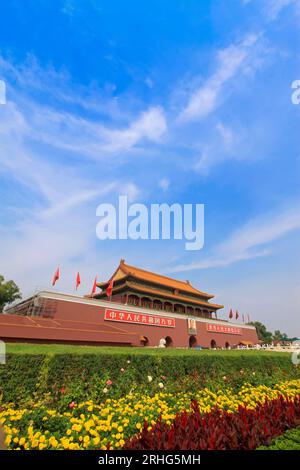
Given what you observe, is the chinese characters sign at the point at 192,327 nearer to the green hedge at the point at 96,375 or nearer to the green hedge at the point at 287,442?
the green hedge at the point at 96,375

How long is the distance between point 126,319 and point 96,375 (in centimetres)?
1539

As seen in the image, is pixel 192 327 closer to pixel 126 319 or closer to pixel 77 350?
pixel 126 319

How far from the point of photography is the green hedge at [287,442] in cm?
298

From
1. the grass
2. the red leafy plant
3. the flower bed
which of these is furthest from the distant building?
Answer: the red leafy plant

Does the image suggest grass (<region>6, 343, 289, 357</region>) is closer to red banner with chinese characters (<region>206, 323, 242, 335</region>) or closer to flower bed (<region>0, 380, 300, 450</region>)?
flower bed (<region>0, 380, 300, 450</region>)

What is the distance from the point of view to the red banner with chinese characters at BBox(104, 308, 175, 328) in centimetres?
2003

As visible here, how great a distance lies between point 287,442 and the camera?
10.2 feet

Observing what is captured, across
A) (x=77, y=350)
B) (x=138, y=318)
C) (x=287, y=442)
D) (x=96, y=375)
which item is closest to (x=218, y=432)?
(x=287, y=442)

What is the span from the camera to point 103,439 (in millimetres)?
3475

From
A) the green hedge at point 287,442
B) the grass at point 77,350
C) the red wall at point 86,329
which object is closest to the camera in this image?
the green hedge at point 287,442

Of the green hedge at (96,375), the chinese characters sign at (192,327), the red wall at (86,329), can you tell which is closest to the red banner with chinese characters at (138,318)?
the red wall at (86,329)

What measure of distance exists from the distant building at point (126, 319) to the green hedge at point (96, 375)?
24.1 ft
